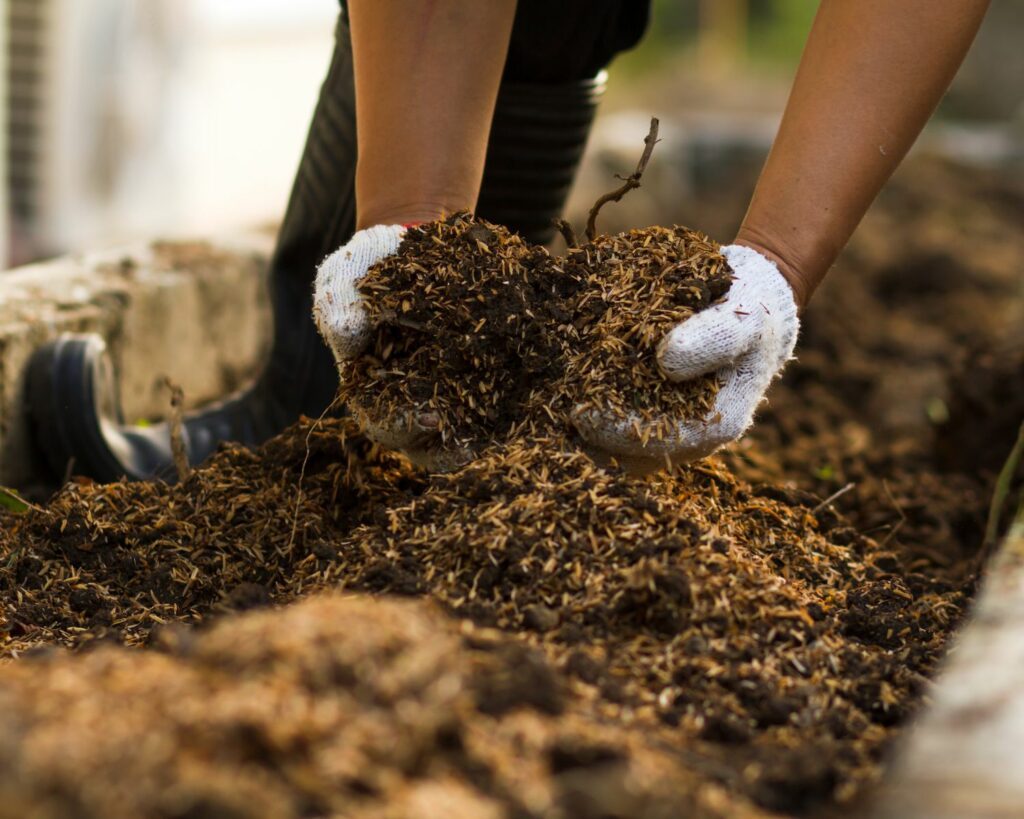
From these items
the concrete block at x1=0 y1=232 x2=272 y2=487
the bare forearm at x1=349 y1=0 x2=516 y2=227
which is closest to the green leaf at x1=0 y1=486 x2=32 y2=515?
the concrete block at x1=0 y1=232 x2=272 y2=487

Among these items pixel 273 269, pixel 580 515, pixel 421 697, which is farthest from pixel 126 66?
pixel 421 697

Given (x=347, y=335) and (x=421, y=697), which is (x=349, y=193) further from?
(x=421, y=697)

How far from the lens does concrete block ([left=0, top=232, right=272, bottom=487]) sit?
2.28 m

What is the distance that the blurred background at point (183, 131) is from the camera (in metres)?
5.64

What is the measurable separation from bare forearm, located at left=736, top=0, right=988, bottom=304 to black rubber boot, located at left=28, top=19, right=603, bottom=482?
0.92m

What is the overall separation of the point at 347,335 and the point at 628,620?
0.56 m

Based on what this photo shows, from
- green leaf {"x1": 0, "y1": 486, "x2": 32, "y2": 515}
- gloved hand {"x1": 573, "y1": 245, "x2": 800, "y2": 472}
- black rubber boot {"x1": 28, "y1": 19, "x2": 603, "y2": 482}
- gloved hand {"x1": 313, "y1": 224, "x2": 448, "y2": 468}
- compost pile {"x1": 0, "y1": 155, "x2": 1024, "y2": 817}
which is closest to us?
compost pile {"x1": 0, "y1": 155, "x2": 1024, "y2": 817}

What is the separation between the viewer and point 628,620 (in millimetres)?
1313

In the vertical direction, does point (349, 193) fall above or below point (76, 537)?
above

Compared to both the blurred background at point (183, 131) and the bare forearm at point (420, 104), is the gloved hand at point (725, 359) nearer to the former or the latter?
the bare forearm at point (420, 104)

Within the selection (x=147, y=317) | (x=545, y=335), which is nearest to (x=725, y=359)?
(x=545, y=335)

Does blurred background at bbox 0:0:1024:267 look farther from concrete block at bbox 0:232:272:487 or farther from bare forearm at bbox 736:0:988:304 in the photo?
bare forearm at bbox 736:0:988:304

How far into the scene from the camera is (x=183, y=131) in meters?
6.36

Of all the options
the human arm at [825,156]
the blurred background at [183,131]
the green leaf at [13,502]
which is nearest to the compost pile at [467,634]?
the green leaf at [13,502]
